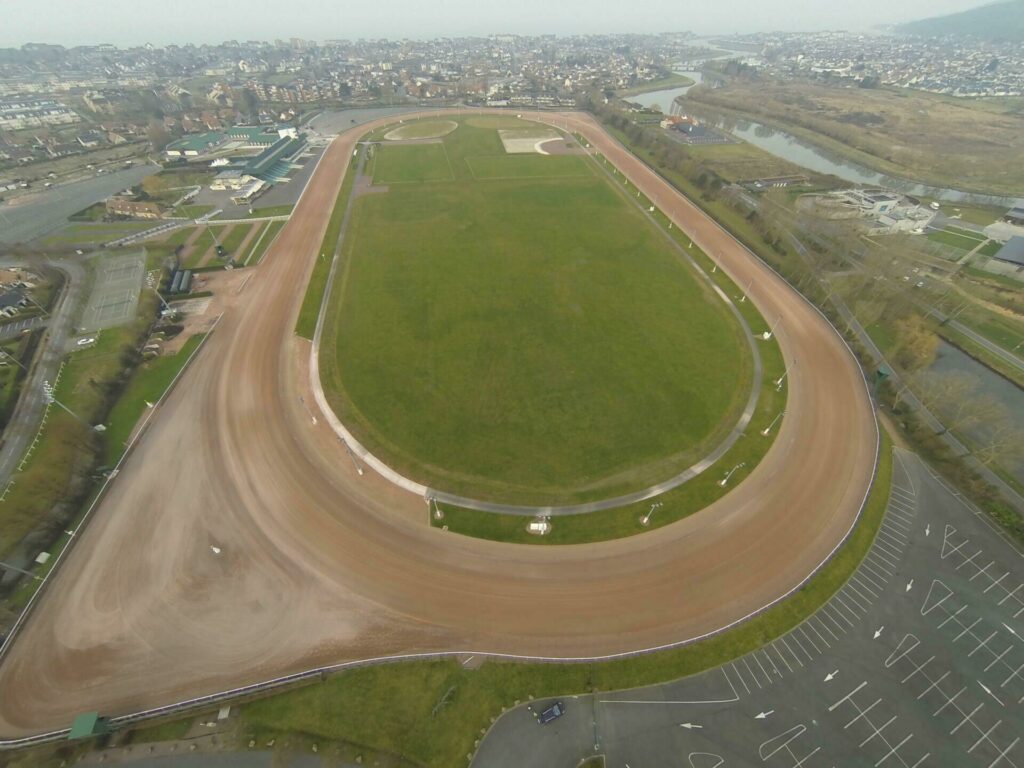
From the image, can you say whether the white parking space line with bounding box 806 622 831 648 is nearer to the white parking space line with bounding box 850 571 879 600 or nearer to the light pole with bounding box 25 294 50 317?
the white parking space line with bounding box 850 571 879 600

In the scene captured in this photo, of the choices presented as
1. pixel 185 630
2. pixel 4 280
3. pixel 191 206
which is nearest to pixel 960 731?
pixel 185 630

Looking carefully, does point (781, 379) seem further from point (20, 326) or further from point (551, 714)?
point (20, 326)

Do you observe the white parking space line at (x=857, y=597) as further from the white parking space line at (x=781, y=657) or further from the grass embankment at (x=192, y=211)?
the grass embankment at (x=192, y=211)

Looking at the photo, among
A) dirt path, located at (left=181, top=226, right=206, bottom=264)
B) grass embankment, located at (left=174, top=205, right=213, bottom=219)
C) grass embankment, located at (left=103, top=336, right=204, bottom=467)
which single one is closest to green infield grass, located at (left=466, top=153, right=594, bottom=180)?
grass embankment, located at (left=174, top=205, right=213, bottom=219)

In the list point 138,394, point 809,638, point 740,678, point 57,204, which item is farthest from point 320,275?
point 57,204

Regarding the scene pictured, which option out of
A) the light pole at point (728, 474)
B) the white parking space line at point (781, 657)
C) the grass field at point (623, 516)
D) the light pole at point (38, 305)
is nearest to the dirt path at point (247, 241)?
the light pole at point (38, 305)

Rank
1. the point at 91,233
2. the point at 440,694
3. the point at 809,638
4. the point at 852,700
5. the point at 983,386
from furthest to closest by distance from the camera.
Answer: the point at 91,233, the point at 983,386, the point at 809,638, the point at 852,700, the point at 440,694
